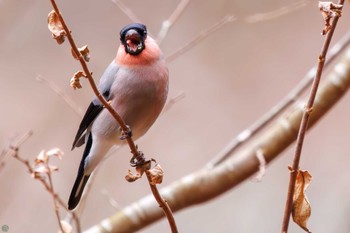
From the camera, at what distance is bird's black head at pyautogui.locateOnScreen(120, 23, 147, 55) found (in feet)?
4.48

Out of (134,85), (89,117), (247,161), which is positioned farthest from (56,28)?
(247,161)

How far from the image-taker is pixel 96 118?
155 centimetres

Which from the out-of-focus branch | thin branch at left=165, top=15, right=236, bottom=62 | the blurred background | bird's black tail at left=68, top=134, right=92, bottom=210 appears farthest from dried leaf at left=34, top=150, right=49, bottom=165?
the blurred background

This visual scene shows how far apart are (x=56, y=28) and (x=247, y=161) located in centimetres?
94

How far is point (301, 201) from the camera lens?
0.96 meters

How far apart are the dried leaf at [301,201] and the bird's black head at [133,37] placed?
1.88ft

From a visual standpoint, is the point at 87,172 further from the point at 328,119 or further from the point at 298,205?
the point at 328,119

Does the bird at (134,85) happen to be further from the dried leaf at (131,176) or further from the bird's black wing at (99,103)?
the dried leaf at (131,176)

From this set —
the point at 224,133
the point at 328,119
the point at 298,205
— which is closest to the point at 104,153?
the point at 298,205

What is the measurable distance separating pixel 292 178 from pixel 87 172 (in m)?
0.84

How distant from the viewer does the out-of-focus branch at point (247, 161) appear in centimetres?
171

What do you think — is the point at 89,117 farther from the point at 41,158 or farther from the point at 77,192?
the point at 41,158

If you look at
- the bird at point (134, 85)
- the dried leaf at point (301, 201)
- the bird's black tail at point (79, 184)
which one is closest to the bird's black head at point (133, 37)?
the bird at point (134, 85)

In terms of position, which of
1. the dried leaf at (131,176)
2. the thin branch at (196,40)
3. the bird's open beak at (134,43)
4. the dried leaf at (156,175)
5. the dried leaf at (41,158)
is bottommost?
the dried leaf at (156,175)
